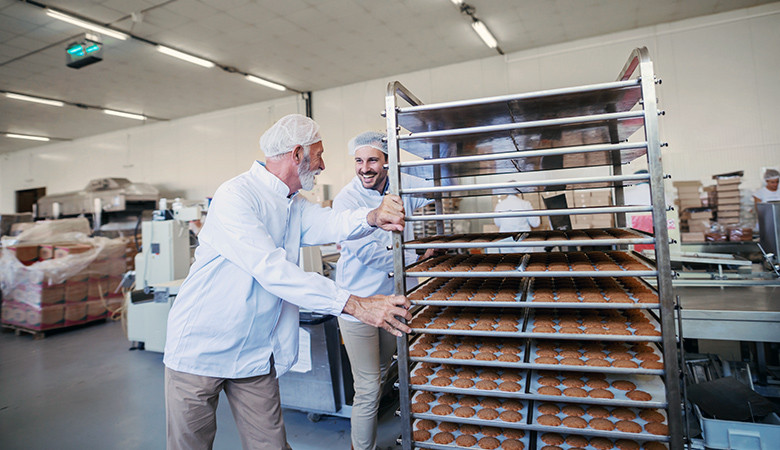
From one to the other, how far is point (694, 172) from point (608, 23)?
9.02 ft

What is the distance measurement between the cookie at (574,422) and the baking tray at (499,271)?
48 cm

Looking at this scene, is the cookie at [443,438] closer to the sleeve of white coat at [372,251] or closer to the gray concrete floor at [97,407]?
the sleeve of white coat at [372,251]

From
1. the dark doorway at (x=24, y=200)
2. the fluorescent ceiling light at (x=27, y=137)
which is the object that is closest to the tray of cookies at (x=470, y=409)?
the fluorescent ceiling light at (x=27, y=137)

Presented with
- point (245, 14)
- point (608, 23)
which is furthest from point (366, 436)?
point (608, 23)

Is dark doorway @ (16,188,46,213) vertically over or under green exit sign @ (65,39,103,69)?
under

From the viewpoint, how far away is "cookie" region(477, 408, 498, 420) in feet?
4.56

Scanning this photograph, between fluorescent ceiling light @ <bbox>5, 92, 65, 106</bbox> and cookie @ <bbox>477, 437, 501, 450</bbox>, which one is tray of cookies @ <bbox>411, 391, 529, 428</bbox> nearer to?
cookie @ <bbox>477, 437, 501, 450</bbox>

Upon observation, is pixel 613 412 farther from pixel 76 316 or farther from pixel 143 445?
pixel 76 316

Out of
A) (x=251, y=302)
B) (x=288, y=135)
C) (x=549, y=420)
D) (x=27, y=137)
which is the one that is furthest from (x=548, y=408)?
(x=27, y=137)

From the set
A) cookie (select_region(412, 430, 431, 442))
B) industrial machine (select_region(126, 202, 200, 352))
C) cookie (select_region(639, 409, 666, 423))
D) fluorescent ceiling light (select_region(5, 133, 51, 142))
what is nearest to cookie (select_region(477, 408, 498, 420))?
cookie (select_region(412, 430, 431, 442))

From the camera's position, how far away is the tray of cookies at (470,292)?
1380mm

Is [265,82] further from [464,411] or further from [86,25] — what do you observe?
[464,411]

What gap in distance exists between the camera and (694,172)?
6.48m

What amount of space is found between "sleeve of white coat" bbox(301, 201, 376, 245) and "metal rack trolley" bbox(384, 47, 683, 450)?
332mm
